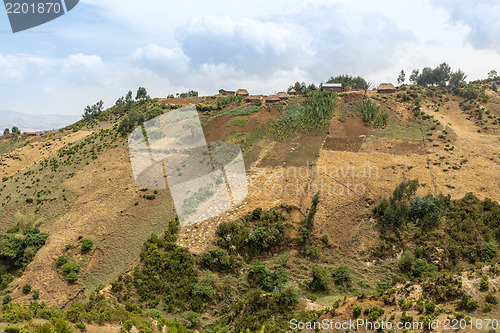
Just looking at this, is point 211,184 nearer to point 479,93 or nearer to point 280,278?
point 280,278

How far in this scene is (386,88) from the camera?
5369 centimetres

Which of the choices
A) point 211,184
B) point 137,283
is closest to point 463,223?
point 211,184

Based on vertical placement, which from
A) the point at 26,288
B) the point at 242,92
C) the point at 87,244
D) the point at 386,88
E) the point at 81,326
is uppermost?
the point at 242,92

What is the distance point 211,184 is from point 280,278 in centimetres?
1336

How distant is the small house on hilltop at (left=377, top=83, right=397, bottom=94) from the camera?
176 ft

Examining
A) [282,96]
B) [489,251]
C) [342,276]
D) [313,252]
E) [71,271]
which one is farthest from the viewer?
[282,96]

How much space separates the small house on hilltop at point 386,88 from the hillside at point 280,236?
11.2 m

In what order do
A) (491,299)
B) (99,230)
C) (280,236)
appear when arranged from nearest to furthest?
(491,299), (280,236), (99,230)

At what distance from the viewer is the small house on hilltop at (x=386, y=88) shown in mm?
53531

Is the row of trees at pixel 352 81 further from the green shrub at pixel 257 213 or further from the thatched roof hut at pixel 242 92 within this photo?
the green shrub at pixel 257 213

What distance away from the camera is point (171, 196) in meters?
33.0

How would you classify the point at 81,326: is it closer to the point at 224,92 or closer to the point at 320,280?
the point at 320,280

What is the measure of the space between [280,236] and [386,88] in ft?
130

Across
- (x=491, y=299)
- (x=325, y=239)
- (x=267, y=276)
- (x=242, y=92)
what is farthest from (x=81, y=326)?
(x=242, y=92)
